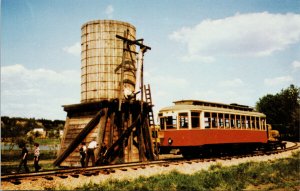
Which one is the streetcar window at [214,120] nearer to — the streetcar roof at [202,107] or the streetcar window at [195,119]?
the streetcar roof at [202,107]

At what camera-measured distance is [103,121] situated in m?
17.9

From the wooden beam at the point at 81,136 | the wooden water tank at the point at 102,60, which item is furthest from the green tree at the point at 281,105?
the wooden beam at the point at 81,136

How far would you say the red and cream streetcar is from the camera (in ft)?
59.5

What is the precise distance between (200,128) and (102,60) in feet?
24.5

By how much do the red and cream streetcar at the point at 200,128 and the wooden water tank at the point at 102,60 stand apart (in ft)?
12.0

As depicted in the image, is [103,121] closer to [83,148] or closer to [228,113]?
[83,148]

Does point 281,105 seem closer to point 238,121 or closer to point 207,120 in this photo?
point 238,121

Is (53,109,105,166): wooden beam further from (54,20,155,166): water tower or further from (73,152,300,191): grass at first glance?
(73,152,300,191): grass

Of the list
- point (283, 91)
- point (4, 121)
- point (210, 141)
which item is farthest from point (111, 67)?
point (283, 91)

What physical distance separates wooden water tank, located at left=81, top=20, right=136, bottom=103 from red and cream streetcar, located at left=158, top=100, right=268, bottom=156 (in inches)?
144

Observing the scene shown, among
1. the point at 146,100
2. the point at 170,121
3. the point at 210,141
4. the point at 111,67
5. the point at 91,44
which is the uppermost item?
the point at 91,44

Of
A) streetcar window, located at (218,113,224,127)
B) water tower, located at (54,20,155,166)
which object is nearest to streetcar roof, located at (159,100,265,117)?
streetcar window, located at (218,113,224,127)

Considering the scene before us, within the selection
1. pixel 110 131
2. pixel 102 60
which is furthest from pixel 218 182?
pixel 102 60

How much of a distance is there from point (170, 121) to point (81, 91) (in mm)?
6214
